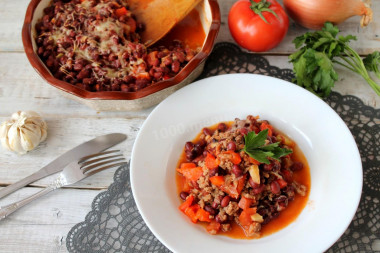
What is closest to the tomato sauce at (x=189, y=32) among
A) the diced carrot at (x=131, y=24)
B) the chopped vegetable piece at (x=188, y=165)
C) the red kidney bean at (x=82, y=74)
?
the diced carrot at (x=131, y=24)

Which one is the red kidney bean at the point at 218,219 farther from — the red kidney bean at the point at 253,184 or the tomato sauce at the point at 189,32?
the tomato sauce at the point at 189,32

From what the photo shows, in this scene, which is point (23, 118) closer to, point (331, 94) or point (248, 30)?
point (248, 30)

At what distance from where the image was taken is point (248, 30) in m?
3.29

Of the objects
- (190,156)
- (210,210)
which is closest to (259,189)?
(210,210)

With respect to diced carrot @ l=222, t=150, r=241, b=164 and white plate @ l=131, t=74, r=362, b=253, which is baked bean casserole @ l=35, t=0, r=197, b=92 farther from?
diced carrot @ l=222, t=150, r=241, b=164

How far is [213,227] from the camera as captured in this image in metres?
2.57

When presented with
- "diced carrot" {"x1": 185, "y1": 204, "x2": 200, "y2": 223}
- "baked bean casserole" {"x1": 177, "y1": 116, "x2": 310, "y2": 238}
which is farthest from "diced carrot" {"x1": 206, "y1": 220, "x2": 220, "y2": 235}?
"diced carrot" {"x1": 185, "y1": 204, "x2": 200, "y2": 223}

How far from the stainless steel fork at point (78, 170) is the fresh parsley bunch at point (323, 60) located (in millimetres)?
1759

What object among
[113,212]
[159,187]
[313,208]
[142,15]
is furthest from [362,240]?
[142,15]

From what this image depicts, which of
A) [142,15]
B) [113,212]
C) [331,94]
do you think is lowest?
[113,212]

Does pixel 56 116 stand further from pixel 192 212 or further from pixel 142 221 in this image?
pixel 192 212

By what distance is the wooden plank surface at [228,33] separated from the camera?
3.60 metres

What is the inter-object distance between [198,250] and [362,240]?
1255 millimetres

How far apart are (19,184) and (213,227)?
5.28ft
